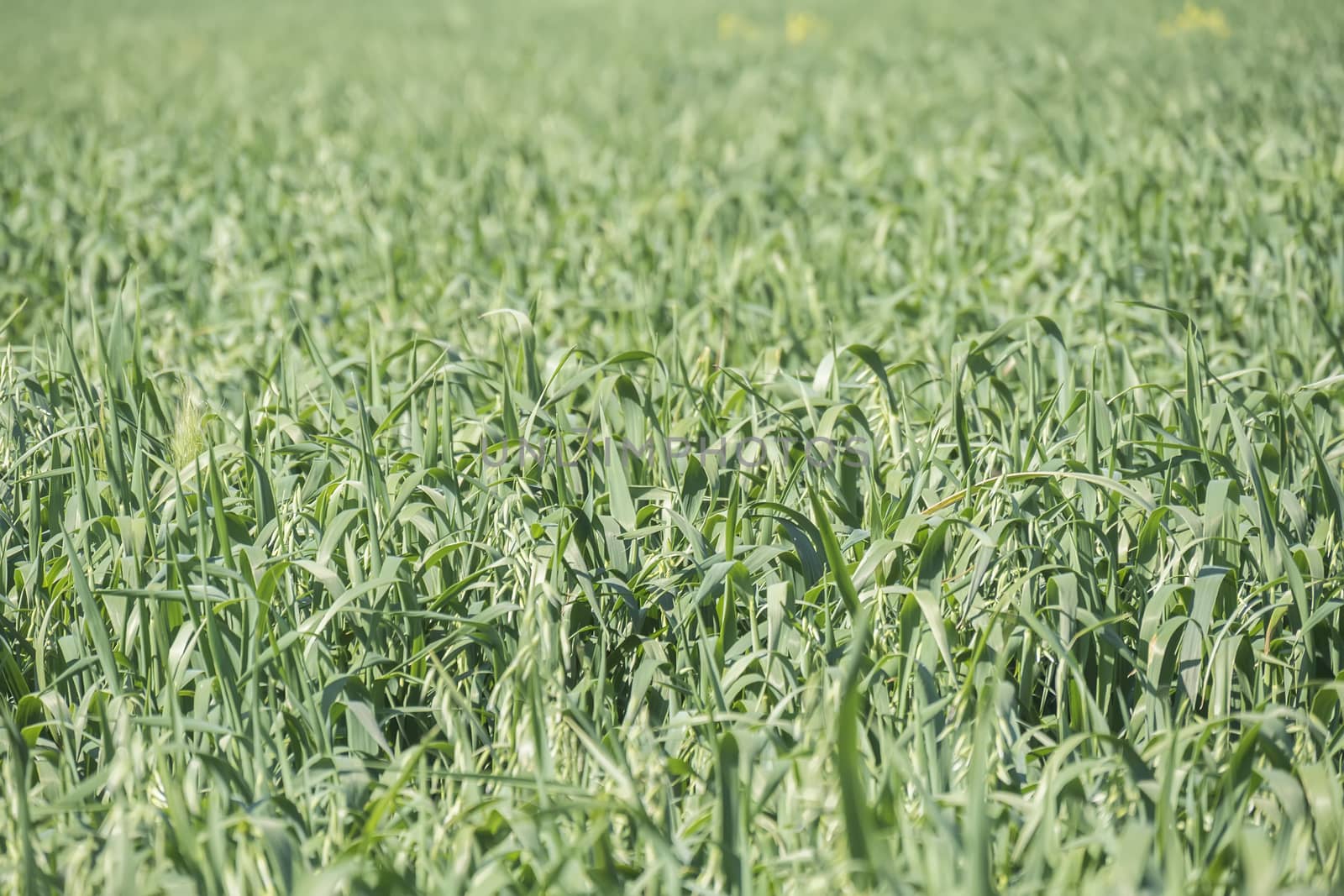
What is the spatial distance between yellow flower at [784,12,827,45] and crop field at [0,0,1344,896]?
775 centimetres

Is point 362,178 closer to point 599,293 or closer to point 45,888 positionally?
point 599,293

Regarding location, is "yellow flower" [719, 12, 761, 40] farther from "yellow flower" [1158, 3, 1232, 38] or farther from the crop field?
the crop field

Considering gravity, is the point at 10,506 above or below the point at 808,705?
above

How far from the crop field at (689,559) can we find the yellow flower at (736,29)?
803 cm

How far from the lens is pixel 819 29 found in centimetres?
1150

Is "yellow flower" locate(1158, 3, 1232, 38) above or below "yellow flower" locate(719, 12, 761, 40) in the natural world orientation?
below

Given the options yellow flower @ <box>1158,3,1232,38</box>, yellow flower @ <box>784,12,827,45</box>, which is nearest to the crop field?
yellow flower @ <box>1158,3,1232,38</box>

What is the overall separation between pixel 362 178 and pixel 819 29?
781cm

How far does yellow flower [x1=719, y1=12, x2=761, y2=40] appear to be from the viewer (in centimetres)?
1135

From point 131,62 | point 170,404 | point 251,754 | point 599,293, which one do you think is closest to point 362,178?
point 599,293

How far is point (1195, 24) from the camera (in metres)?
10.4

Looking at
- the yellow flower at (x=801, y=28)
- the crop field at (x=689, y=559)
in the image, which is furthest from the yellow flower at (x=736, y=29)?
the crop field at (x=689, y=559)

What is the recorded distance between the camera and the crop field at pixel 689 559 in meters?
1.29

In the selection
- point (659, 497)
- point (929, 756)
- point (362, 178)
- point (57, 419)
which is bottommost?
point (929, 756)
